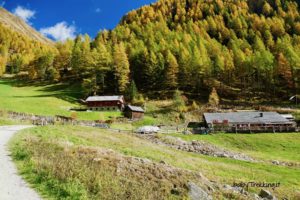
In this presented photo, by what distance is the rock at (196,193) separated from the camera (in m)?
16.3

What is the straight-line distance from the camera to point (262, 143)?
50781 mm

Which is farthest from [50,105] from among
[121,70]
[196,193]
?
[196,193]

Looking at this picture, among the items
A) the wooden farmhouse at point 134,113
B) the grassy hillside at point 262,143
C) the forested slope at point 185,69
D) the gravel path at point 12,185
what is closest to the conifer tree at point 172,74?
the forested slope at point 185,69

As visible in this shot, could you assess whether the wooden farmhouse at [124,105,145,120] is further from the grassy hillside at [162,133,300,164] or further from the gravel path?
the gravel path

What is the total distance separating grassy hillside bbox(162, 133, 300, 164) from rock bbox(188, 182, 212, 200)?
27187 mm

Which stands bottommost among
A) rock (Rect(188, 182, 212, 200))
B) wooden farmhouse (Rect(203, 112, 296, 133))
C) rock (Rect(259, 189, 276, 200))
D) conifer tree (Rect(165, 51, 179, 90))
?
rock (Rect(259, 189, 276, 200))

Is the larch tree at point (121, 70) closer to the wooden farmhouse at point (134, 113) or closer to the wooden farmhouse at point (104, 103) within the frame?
the wooden farmhouse at point (104, 103)

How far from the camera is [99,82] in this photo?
9994cm

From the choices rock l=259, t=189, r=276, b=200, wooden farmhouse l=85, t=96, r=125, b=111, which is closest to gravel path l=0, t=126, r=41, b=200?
rock l=259, t=189, r=276, b=200

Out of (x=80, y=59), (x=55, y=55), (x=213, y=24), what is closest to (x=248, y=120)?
(x=80, y=59)

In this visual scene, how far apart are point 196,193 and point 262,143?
37840mm

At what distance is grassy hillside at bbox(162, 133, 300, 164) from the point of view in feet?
144

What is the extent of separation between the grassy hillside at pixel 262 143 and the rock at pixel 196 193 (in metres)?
27.2

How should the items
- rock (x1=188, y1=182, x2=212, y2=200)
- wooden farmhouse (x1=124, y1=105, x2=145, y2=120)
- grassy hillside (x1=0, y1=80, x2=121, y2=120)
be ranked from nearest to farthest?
rock (x1=188, y1=182, x2=212, y2=200) → grassy hillside (x1=0, y1=80, x2=121, y2=120) → wooden farmhouse (x1=124, y1=105, x2=145, y2=120)
